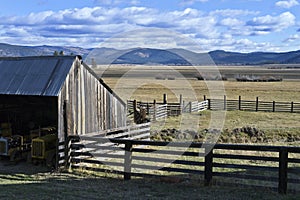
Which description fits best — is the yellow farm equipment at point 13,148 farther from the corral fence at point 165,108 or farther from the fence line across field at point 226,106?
the fence line across field at point 226,106

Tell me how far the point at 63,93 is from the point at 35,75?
1.44 meters

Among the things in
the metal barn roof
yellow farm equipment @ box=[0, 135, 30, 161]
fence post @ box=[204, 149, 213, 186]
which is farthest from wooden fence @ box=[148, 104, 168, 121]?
fence post @ box=[204, 149, 213, 186]

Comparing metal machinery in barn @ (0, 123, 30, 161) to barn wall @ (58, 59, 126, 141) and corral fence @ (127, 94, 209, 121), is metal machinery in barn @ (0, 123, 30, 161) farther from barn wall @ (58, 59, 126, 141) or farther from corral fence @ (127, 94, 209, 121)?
corral fence @ (127, 94, 209, 121)

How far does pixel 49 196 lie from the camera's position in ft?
27.2

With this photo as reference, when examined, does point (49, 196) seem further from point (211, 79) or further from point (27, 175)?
point (211, 79)

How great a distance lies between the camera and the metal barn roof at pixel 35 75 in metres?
12.0

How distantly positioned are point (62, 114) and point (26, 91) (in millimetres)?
1410

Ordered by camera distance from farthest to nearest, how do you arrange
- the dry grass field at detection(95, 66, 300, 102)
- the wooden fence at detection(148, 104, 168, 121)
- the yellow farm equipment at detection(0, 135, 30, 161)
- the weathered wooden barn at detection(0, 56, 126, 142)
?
the dry grass field at detection(95, 66, 300, 102) < the wooden fence at detection(148, 104, 168, 121) < the yellow farm equipment at detection(0, 135, 30, 161) < the weathered wooden barn at detection(0, 56, 126, 142)

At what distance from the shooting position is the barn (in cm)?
1200

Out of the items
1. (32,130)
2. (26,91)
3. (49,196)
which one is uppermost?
(26,91)

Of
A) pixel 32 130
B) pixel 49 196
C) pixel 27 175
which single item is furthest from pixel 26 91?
pixel 49 196

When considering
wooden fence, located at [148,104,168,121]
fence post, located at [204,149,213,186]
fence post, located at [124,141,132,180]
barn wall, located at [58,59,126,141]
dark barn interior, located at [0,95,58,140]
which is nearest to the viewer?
fence post, located at [204,149,213,186]

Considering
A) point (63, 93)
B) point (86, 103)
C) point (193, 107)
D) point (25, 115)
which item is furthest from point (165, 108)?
point (63, 93)

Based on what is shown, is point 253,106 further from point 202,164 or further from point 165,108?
point 202,164
